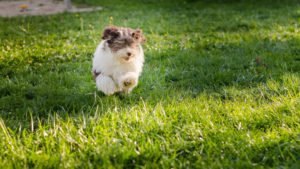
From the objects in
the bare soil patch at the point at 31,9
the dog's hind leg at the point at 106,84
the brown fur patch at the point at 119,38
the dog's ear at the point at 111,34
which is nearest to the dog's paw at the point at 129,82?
the dog's hind leg at the point at 106,84

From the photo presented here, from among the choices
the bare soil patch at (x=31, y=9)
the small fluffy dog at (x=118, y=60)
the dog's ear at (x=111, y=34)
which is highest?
the bare soil patch at (x=31, y=9)

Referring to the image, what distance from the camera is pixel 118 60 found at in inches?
154

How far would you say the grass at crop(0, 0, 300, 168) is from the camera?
2441 mm

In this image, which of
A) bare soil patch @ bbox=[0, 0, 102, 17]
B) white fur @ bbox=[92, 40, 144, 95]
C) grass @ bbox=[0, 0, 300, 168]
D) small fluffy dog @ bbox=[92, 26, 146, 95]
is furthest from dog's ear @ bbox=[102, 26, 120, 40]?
bare soil patch @ bbox=[0, 0, 102, 17]

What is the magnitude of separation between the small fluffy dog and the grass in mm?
264

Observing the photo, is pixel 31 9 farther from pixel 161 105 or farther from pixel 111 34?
pixel 161 105

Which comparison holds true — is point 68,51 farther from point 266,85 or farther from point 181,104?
point 266,85

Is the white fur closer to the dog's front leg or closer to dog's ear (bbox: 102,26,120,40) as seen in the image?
the dog's front leg

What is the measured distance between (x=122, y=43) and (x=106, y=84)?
68 centimetres

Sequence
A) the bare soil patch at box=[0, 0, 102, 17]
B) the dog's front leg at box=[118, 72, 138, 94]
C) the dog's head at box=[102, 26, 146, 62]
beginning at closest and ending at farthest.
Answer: the dog's head at box=[102, 26, 146, 62]
the dog's front leg at box=[118, 72, 138, 94]
the bare soil patch at box=[0, 0, 102, 17]

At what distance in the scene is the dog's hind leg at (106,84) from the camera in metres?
3.91

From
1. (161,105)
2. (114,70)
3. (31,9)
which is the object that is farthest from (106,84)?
(31,9)

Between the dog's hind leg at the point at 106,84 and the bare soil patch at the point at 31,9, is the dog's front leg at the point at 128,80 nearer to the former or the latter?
the dog's hind leg at the point at 106,84

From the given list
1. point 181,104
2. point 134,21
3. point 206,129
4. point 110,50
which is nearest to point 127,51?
point 110,50
